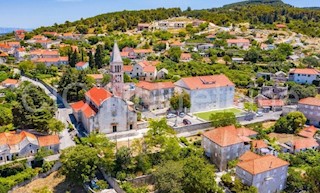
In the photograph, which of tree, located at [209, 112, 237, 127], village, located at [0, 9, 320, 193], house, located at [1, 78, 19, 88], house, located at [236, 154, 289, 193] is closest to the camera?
house, located at [236, 154, 289, 193]

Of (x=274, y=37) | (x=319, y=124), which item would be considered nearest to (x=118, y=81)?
(x=319, y=124)

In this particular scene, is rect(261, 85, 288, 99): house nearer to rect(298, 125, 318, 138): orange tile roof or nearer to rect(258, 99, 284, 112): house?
rect(258, 99, 284, 112): house

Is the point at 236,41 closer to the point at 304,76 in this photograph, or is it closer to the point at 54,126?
the point at 304,76

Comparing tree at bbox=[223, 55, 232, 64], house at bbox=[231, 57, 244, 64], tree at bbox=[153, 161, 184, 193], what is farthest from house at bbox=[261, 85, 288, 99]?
tree at bbox=[153, 161, 184, 193]

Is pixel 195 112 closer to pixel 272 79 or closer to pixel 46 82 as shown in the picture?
pixel 272 79

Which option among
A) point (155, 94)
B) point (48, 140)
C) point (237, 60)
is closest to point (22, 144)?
point (48, 140)
